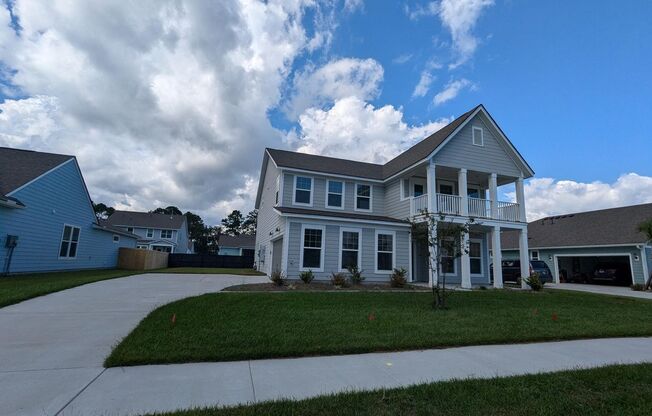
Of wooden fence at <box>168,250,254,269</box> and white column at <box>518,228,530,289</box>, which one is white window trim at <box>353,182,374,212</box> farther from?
wooden fence at <box>168,250,254,269</box>

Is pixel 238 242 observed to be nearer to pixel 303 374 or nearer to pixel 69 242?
pixel 69 242

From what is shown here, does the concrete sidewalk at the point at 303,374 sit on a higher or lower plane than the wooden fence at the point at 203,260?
lower

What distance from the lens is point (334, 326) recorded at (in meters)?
5.83

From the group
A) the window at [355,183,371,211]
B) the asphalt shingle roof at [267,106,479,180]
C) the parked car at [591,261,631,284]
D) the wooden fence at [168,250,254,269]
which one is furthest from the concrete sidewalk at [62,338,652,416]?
the wooden fence at [168,250,254,269]

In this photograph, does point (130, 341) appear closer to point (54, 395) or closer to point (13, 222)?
point (54, 395)

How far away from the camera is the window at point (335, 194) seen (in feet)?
54.0

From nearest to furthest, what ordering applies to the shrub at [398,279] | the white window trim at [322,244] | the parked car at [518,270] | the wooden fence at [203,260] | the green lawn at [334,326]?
the green lawn at [334,326], the shrub at [398,279], the white window trim at [322,244], the parked car at [518,270], the wooden fence at [203,260]

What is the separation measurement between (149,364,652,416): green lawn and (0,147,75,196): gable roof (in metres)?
15.3

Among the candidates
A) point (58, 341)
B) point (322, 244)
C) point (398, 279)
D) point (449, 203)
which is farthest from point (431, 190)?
point (58, 341)

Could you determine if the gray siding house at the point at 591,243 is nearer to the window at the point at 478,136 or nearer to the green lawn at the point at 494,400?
the window at the point at 478,136

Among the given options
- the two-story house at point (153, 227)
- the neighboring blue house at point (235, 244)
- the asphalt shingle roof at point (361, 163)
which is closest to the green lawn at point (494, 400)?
the asphalt shingle roof at point (361, 163)

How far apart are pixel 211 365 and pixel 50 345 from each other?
8.43 feet

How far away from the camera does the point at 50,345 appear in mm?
4531

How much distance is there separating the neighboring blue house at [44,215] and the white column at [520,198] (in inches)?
879
